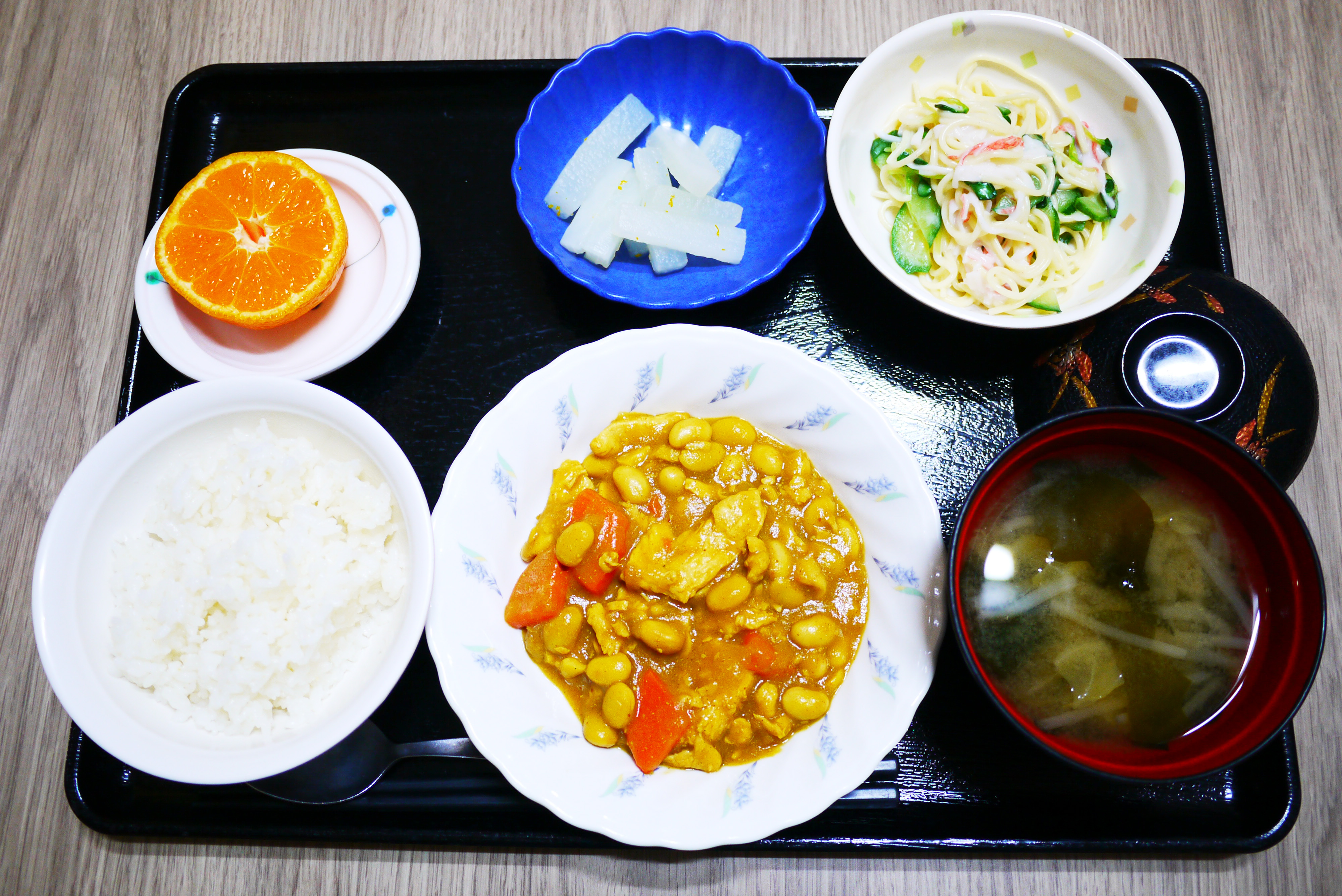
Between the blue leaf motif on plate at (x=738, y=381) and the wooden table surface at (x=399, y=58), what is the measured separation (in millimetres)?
1391

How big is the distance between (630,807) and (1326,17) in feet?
12.3

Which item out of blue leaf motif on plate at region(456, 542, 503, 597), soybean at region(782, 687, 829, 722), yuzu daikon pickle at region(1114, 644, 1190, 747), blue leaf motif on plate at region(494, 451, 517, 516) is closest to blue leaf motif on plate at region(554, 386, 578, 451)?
blue leaf motif on plate at region(494, 451, 517, 516)

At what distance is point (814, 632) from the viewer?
6.64 ft

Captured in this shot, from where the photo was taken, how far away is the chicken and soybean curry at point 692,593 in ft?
6.53

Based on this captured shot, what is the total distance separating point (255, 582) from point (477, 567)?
57 cm

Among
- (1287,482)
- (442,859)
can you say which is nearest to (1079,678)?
(1287,482)

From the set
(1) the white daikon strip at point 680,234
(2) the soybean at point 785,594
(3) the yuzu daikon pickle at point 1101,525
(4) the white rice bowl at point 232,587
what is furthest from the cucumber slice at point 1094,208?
(4) the white rice bowl at point 232,587

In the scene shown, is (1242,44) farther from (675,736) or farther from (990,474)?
(675,736)

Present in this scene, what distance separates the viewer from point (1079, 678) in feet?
6.05

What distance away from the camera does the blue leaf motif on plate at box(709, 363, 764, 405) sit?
6.98 ft

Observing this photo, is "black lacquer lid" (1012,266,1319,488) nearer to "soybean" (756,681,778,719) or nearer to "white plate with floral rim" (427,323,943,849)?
"white plate with floral rim" (427,323,943,849)

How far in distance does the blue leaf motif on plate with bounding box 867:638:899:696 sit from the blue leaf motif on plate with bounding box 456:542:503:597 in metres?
1.04

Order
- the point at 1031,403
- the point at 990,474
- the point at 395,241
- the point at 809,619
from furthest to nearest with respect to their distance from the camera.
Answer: the point at 395,241, the point at 1031,403, the point at 809,619, the point at 990,474

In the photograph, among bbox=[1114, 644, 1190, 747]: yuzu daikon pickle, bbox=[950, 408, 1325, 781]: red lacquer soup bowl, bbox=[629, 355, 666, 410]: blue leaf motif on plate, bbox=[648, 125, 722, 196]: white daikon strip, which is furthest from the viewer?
bbox=[648, 125, 722, 196]: white daikon strip
